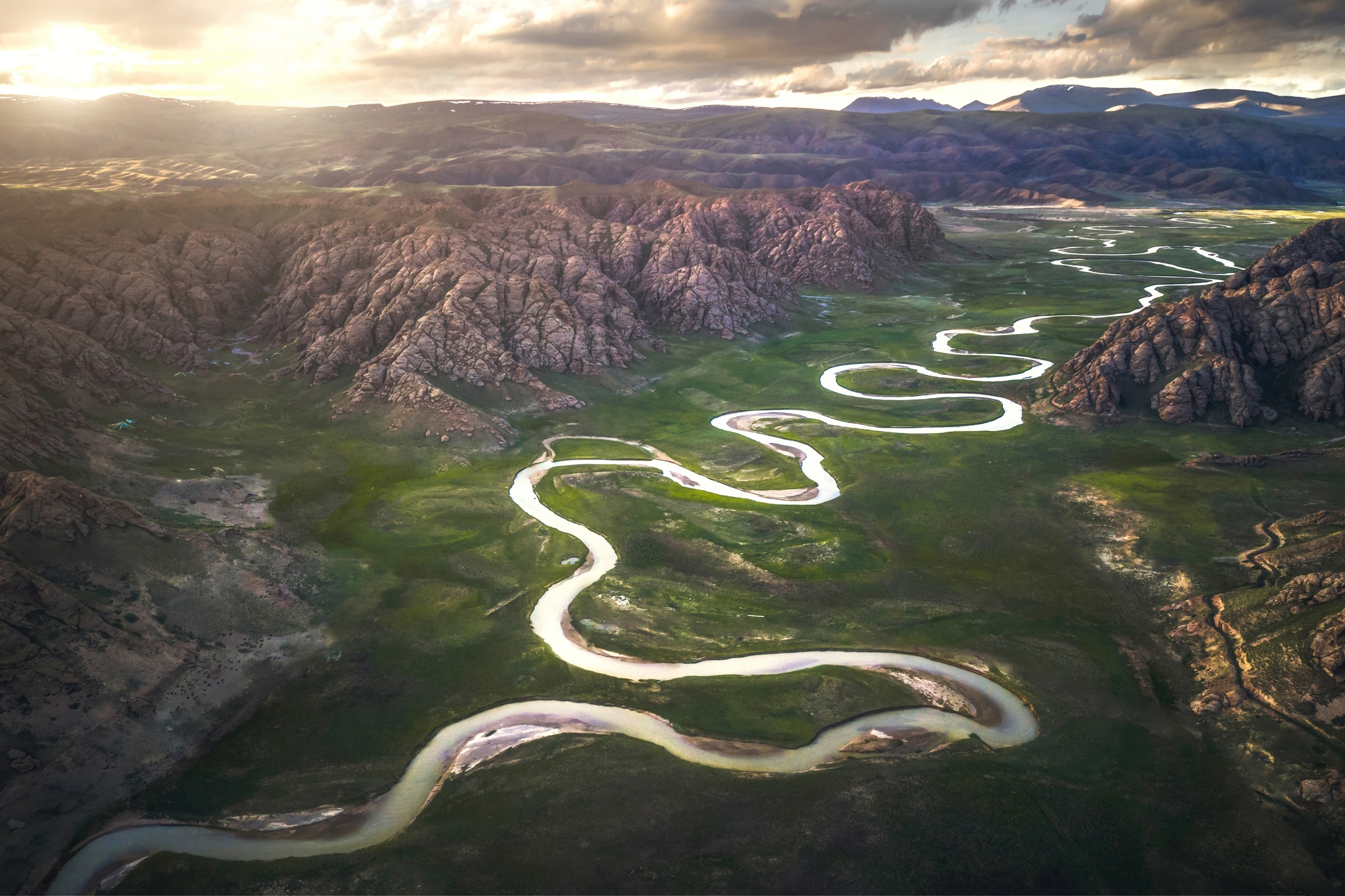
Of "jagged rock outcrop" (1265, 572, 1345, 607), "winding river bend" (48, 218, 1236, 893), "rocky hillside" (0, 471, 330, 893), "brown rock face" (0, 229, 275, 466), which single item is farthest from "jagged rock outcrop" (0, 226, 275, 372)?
"jagged rock outcrop" (1265, 572, 1345, 607)

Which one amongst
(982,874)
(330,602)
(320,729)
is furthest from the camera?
(330,602)

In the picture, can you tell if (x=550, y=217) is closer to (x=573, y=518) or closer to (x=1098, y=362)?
(x=573, y=518)

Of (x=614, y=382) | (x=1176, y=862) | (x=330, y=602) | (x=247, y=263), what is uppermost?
(x=247, y=263)

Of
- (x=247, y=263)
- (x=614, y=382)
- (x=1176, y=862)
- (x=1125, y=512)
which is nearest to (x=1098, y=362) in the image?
(x=1125, y=512)

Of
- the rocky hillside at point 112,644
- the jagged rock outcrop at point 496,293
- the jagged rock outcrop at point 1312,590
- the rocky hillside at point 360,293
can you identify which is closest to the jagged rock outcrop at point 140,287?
the rocky hillside at point 360,293

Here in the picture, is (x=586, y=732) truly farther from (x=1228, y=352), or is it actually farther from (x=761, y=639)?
(x=1228, y=352)

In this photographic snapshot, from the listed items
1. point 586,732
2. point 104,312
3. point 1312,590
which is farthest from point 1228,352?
point 104,312
